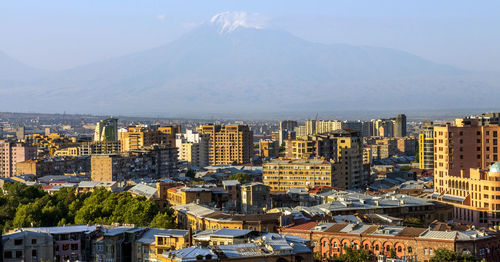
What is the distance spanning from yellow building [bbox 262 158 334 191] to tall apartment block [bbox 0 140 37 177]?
55928 mm

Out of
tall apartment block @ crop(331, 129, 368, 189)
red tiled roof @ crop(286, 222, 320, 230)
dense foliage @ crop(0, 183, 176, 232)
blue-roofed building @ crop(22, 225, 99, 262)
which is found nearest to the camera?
blue-roofed building @ crop(22, 225, 99, 262)

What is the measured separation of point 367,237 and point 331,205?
13974 mm

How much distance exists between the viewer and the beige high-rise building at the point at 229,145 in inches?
6181

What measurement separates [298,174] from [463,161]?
57.9ft

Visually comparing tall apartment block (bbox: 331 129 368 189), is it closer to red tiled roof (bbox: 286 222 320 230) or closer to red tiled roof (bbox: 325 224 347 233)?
red tiled roof (bbox: 286 222 320 230)

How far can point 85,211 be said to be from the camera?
70375mm

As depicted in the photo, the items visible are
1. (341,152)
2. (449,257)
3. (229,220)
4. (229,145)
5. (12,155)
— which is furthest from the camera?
(229,145)

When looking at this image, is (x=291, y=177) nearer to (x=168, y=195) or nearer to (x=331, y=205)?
(x=168, y=195)

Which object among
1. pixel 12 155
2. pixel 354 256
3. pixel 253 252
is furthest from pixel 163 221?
pixel 12 155

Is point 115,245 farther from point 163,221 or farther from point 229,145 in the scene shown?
point 229,145

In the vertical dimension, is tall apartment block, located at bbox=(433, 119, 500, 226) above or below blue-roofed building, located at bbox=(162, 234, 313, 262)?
above

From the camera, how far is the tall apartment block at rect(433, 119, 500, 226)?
234 feet

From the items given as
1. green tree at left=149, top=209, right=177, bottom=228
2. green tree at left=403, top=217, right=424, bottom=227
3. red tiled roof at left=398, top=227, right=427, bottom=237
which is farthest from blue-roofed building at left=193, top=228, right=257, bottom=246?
green tree at left=403, top=217, right=424, bottom=227

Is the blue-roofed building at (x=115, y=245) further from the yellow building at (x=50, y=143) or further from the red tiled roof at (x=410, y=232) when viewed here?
the yellow building at (x=50, y=143)
